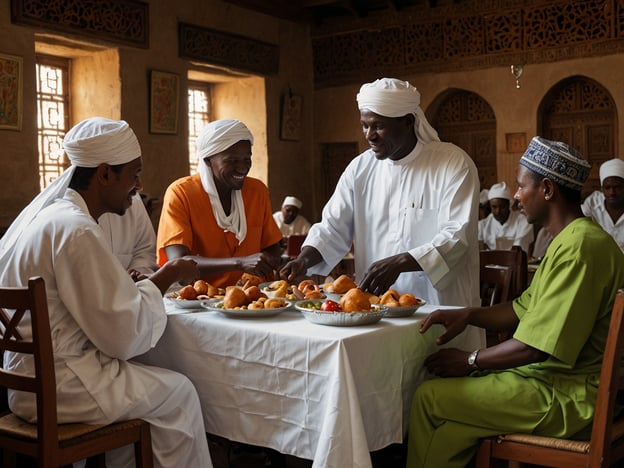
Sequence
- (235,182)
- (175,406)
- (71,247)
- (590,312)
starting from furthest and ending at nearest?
1. (235,182)
2. (175,406)
3. (71,247)
4. (590,312)

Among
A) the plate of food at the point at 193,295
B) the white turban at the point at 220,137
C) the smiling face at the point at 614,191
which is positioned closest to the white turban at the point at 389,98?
the white turban at the point at 220,137

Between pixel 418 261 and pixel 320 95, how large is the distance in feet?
26.1

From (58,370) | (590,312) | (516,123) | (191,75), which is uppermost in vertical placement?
(191,75)

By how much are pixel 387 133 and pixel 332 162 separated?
293 inches

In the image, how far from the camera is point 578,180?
2.42 metres

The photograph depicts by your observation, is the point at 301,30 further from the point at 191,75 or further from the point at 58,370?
the point at 58,370

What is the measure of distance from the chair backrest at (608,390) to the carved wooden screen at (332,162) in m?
8.73

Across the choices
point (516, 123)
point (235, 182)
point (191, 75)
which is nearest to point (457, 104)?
point (516, 123)

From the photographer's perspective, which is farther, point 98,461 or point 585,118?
point 585,118

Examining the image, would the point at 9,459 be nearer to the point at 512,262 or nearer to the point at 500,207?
the point at 512,262

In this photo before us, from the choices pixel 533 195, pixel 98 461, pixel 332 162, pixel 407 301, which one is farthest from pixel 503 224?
pixel 98 461

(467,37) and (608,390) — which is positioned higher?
(467,37)

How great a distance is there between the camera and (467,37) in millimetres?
9500

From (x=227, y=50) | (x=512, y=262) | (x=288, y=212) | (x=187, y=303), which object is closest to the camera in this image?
(x=187, y=303)
